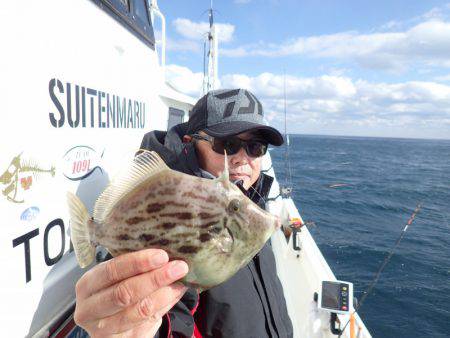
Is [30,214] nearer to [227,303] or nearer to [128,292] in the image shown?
[128,292]

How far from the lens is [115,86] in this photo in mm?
2633

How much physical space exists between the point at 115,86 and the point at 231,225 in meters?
1.91

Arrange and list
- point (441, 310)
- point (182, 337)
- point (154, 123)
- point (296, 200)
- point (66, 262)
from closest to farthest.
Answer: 1. point (182, 337)
2. point (66, 262)
3. point (154, 123)
4. point (441, 310)
5. point (296, 200)

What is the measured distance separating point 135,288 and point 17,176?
2.69 feet

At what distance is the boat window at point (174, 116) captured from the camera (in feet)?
18.6

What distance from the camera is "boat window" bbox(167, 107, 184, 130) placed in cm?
→ 566

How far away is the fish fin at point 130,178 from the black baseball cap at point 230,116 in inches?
33.6

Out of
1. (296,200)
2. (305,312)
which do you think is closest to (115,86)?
(305,312)

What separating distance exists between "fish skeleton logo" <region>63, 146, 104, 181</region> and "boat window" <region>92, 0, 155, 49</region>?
1.22 m

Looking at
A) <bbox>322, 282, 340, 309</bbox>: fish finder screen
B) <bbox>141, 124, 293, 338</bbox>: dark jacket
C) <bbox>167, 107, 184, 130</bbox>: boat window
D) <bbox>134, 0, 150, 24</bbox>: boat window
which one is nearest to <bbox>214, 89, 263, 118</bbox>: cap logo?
<bbox>141, 124, 293, 338</bbox>: dark jacket

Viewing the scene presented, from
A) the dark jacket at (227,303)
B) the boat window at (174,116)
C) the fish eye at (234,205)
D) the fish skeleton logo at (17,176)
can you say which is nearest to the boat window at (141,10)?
the boat window at (174,116)

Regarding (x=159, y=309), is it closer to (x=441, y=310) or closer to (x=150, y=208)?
(x=150, y=208)

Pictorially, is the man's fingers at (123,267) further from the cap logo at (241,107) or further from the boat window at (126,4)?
the boat window at (126,4)

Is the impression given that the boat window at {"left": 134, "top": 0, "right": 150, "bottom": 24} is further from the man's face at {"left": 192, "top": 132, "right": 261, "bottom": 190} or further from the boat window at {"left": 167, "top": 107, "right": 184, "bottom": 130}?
the man's face at {"left": 192, "top": 132, "right": 261, "bottom": 190}
